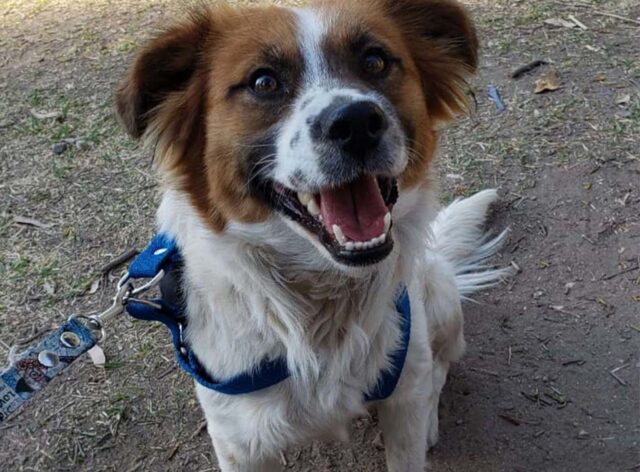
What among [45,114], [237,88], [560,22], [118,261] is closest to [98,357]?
[118,261]

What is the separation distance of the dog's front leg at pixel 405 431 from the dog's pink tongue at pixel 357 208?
696mm

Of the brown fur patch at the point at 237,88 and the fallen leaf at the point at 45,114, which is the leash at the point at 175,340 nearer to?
the brown fur patch at the point at 237,88

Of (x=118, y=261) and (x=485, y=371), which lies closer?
(x=485, y=371)

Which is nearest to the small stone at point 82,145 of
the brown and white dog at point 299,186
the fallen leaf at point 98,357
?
the fallen leaf at point 98,357

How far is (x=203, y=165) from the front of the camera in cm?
231

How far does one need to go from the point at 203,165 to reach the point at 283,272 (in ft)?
1.24

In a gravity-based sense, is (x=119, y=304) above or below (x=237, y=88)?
below

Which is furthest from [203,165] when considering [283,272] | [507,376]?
[507,376]

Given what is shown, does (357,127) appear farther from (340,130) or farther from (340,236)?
(340,236)

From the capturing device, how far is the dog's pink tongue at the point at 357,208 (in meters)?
2.10

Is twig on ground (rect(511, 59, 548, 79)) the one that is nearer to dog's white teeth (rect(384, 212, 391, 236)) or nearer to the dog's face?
the dog's face

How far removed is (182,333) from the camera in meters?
2.45

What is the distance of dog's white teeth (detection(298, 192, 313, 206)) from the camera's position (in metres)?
2.13

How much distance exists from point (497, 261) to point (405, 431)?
129cm
